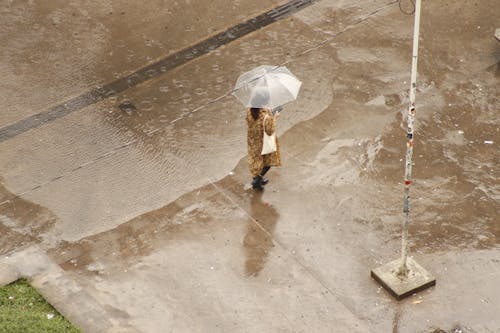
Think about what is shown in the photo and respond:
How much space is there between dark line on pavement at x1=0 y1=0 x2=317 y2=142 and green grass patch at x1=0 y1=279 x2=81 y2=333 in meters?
3.08

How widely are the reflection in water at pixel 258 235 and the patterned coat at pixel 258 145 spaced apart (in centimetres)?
40

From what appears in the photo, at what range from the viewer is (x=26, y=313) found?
9195 millimetres

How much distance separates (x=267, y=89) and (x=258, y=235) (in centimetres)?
168

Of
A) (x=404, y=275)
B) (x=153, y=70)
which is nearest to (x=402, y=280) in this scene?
(x=404, y=275)

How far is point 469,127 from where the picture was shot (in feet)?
39.4

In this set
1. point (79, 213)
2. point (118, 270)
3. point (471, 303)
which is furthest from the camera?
point (79, 213)

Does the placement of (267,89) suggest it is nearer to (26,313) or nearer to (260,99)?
(260,99)

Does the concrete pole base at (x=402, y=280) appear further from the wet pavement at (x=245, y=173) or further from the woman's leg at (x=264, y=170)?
the woman's leg at (x=264, y=170)

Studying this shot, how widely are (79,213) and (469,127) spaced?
5130mm

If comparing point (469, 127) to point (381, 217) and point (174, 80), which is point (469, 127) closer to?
point (381, 217)

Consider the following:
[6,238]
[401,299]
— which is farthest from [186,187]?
[401,299]

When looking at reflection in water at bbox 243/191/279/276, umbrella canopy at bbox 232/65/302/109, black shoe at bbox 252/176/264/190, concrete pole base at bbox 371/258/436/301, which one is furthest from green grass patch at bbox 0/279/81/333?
concrete pole base at bbox 371/258/436/301

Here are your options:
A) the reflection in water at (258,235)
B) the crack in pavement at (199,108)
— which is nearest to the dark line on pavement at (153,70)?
the crack in pavement at (199,108)

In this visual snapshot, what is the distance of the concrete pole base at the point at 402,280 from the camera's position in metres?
9.67
